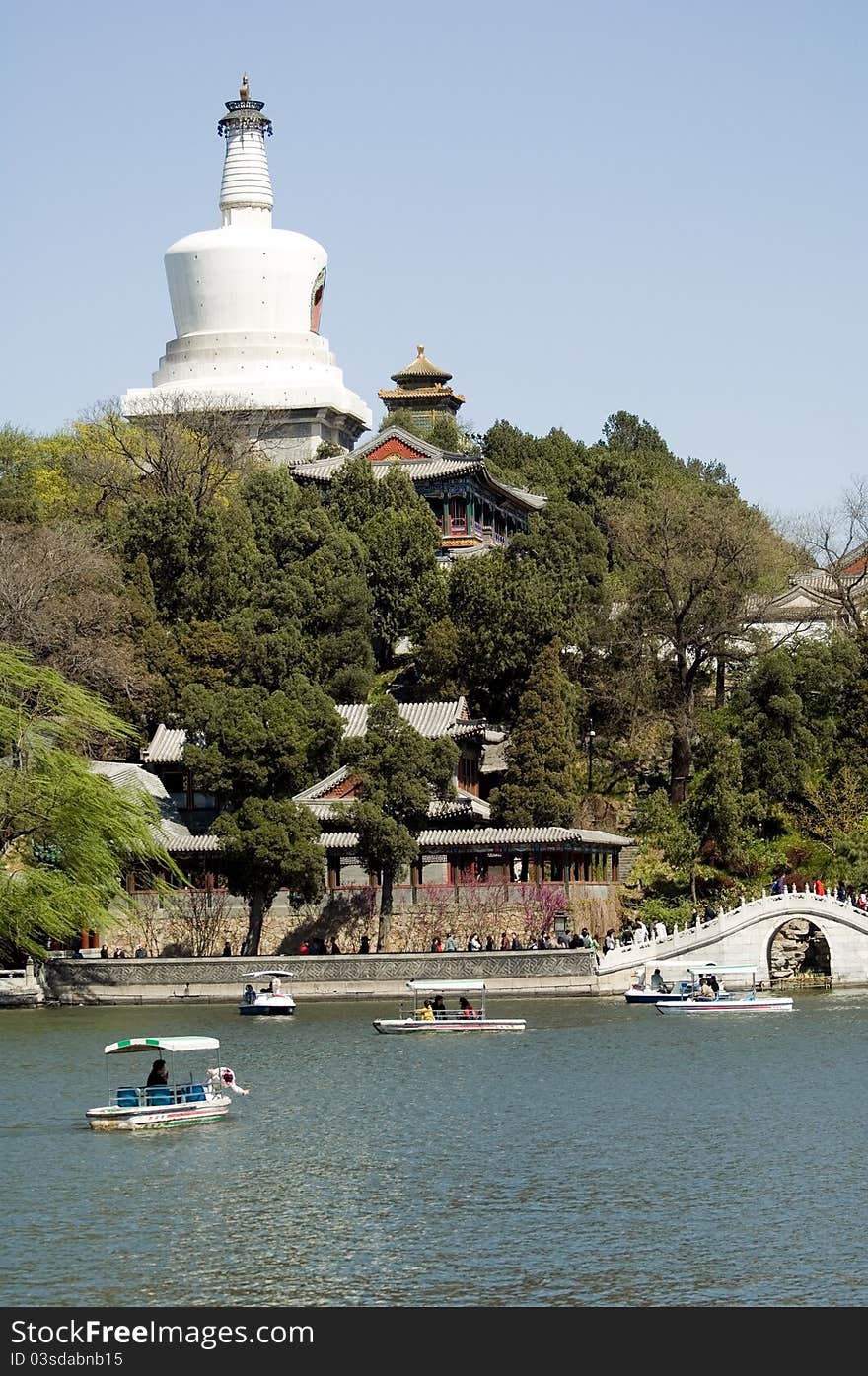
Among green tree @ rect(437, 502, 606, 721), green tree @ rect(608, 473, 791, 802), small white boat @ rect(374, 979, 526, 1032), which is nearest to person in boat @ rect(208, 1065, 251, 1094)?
small white boat @ rect(374, 979, 526, 1032)

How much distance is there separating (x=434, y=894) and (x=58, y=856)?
1631cm

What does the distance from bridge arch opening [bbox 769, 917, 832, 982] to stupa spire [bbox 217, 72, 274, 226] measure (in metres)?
46.0

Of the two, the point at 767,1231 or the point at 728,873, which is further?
the point at 728,873

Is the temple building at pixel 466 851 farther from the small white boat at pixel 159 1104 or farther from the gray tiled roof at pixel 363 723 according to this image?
the small white boat at pixel 159 1104

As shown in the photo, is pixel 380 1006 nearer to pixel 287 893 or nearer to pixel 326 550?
pixel 287 893

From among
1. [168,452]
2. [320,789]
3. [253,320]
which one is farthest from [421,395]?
[320,789]

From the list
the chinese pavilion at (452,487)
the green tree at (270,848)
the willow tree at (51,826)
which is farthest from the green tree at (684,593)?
the willow tree at (51,826)

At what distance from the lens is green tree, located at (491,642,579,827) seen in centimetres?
6075

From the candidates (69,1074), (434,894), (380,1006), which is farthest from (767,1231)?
(434,894)

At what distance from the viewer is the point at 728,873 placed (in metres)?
62.7

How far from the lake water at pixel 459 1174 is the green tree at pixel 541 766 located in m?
11.2

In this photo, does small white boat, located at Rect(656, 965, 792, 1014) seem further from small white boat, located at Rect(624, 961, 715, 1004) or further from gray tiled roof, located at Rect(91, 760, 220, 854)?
gray tiled roof, located at Rect(91, 760, 220, 854)

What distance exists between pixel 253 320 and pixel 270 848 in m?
42.7

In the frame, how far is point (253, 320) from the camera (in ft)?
313
